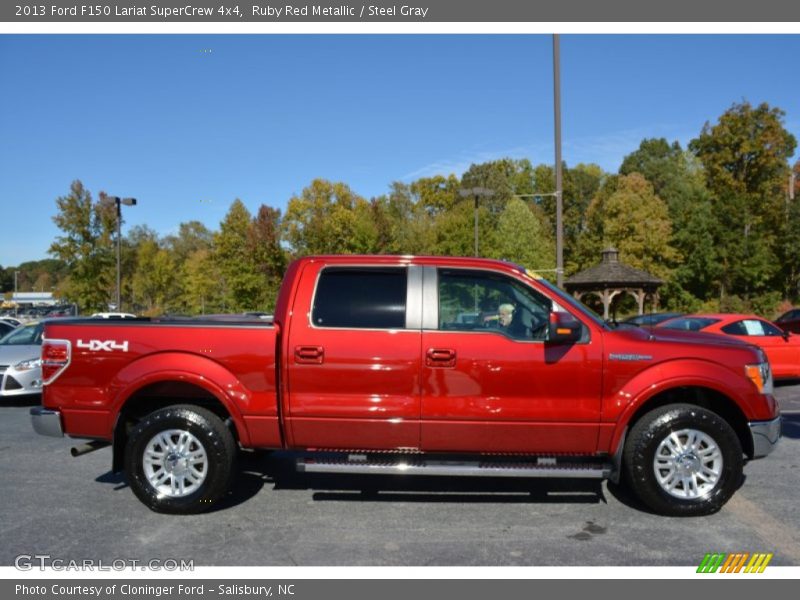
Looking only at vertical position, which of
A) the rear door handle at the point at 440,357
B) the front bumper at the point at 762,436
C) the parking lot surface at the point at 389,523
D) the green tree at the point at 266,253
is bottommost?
the parking lot surface at the point at 389,523

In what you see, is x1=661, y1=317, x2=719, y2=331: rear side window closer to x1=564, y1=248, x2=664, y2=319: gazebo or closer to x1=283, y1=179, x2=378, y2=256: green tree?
x1=564, y1=248, x2=664, y2=319: gazebo

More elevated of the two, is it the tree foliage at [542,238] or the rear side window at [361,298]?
the tree foliage at [542,238]

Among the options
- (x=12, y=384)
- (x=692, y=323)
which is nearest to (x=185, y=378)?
(x=12, y=384)

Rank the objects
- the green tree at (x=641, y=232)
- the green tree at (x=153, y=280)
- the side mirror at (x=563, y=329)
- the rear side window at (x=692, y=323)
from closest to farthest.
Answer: the side mirror at (x=563, y=329) → the rear side window at (x=692, y=323) → the green tree at (x=641, y=232) → the green tree at (x=153, y=280)

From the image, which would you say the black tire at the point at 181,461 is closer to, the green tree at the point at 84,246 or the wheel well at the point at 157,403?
the wheel well at the point at 157,403

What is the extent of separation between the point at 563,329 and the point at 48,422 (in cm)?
422

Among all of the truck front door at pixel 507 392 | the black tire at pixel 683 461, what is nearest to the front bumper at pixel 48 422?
the truck front door at pixel 507 392

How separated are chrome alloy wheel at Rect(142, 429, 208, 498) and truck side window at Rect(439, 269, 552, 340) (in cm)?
226

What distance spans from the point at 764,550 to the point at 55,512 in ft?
17.9

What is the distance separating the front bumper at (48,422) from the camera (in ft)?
17.1

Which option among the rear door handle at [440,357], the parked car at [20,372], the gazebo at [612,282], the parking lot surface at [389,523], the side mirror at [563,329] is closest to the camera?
the parking lot surface at [389,523]

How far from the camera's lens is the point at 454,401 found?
4.98 meters

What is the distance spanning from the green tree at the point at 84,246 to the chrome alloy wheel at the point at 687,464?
3515 cm

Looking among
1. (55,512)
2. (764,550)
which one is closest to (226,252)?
(55,512)
